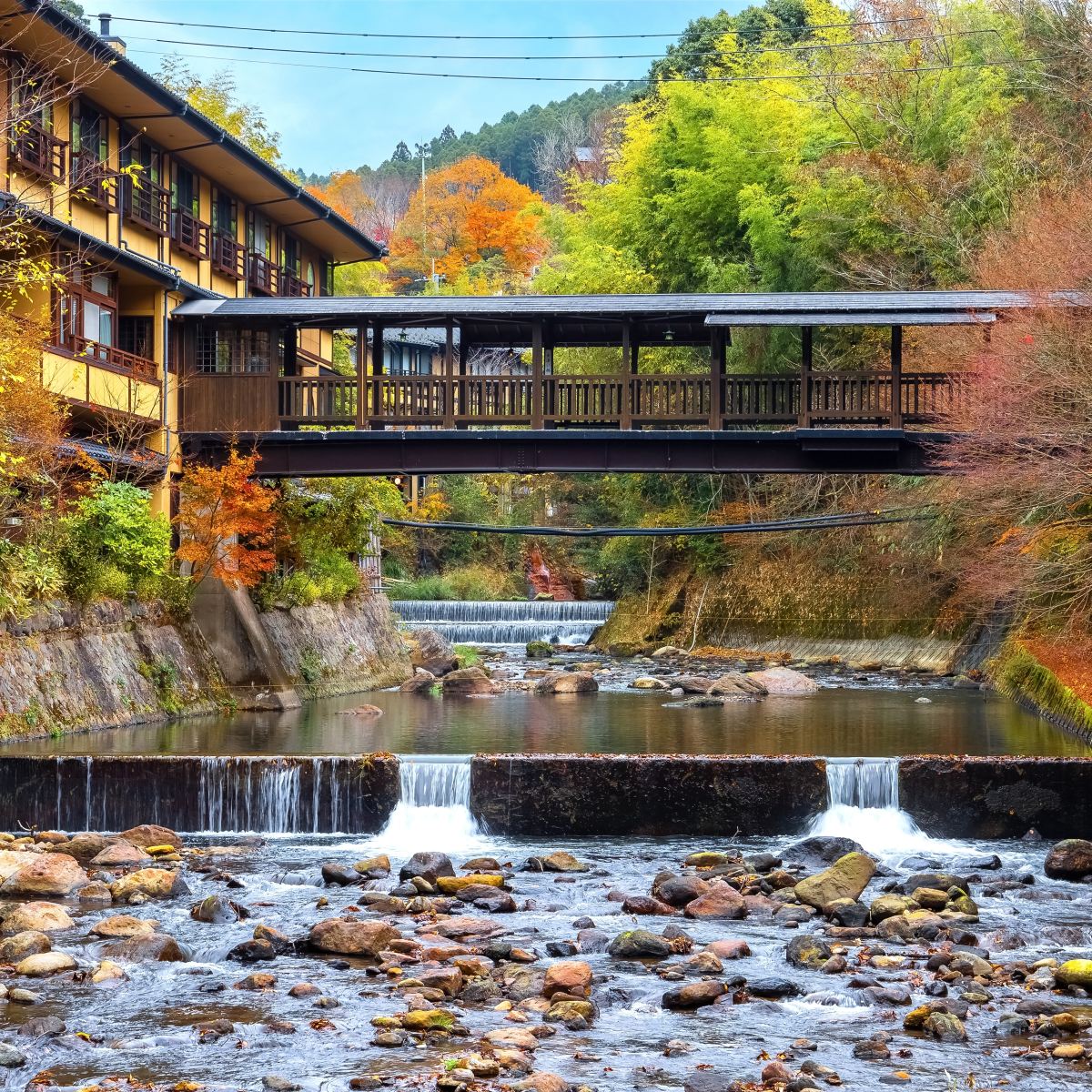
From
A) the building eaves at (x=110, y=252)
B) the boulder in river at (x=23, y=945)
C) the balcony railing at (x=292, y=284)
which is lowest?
the boulder in river at (x=23, y=945)

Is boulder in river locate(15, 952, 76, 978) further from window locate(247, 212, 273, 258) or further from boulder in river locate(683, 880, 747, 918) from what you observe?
window locate(247, 212, 273, 258)

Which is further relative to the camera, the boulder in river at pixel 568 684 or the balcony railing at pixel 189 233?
the balcony railing at pixel 189 233

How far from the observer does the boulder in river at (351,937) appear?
13.1 metres

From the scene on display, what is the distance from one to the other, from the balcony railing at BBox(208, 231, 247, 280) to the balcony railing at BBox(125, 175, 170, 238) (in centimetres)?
268

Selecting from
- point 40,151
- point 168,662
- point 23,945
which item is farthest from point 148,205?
A: point 23,945

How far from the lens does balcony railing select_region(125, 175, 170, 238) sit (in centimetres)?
3127

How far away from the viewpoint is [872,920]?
14.3 meters

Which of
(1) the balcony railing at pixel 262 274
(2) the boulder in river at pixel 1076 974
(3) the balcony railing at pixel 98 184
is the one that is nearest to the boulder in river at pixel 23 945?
(2) the boulder in river at pixel 1076 974

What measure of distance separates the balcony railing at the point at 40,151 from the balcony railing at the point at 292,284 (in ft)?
43.2

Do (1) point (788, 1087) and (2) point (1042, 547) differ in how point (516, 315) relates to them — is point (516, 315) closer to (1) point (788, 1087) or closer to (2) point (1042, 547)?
(2) point (1042, 547)

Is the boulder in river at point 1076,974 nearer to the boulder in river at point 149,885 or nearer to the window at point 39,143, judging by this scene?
the boulder in river at point 149,885

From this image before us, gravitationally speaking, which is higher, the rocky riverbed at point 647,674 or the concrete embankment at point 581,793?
the rocky riverbed at point 647,674

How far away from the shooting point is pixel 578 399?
91.4 feet

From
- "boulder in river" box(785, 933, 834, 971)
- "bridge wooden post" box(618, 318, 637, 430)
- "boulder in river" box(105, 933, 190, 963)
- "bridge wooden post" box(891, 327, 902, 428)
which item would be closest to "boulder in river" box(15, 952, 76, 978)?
"boulder in river" box(105, 933, 190, 963)
